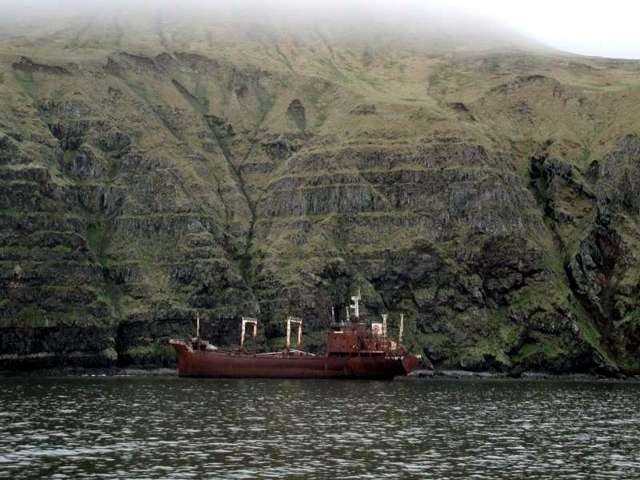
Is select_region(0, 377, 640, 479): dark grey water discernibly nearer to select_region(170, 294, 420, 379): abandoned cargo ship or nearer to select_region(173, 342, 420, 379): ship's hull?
select_region(173, 342, 420, 379): ship's hull

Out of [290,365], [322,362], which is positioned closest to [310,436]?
A: [290,365]

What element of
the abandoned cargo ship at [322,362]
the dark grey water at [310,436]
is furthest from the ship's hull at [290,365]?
the dark grey water at [310,436]

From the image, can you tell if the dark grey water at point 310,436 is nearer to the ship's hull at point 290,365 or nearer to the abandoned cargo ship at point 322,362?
the ship's hull at point 290,365

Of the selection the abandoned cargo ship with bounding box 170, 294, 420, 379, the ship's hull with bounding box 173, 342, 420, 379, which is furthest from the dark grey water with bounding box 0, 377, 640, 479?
the abandoned cargo ship with bounding box 170, 294, 420, 379

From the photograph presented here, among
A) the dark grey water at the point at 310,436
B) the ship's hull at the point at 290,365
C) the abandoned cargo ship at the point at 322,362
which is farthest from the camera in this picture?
the abandoned cargo ship at the point at 322,362

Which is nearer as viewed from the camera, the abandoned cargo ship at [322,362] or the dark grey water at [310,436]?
the dark grey water at [310,436]

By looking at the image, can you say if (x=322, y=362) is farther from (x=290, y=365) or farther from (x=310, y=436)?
(x=310, y=436)

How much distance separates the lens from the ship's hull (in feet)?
587

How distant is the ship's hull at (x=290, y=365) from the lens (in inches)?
7042

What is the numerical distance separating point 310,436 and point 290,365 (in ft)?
346

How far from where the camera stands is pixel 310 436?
246 feet

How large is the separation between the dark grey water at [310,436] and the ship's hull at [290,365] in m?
50.9

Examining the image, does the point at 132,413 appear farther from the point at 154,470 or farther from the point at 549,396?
the point at 549,396

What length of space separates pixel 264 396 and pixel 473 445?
52821mm
